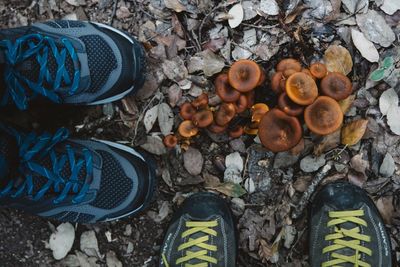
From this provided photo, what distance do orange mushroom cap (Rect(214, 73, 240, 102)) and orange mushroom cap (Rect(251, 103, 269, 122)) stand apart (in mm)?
152

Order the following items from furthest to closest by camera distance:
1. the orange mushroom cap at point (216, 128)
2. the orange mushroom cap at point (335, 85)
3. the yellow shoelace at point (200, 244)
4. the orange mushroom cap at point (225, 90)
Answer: the yellow shoelace at point (200, 244), the orange mushroom cap at point (216, 128), the orange mushroom cap at point (225, 90), the orange mushroom cap at point (335, 85)

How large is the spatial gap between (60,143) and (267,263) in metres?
1.64

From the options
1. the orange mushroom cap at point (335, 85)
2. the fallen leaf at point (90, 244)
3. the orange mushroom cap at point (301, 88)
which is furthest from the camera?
the fallen leaf at point (90, 244)

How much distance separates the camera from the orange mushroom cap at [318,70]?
314cm

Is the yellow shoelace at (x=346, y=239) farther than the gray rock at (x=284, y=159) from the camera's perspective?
No

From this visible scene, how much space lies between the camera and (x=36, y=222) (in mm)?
3713

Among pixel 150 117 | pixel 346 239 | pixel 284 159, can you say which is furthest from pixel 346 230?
pixel 150 117

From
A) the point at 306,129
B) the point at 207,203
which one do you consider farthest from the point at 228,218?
the point at 306,129

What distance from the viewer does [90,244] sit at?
12.1 feet

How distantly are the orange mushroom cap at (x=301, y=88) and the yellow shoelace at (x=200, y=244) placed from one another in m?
1.04

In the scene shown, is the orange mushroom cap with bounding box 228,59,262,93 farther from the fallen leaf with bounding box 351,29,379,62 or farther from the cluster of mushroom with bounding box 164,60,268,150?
the fallen leaf with bounding box 351,29,379,62

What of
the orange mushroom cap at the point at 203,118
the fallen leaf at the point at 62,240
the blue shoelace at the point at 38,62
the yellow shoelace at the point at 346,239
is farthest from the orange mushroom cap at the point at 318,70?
the fallen leaf at the point at 62,240

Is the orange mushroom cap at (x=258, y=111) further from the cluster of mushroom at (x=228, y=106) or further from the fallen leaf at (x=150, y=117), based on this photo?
the fallen leaf at (x=150, y=117)

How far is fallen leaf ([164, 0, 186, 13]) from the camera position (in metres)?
3.55
